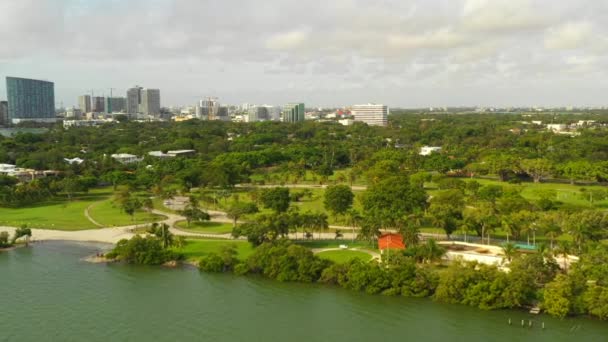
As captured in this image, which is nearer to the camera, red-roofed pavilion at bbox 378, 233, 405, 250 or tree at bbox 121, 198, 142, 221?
red-roofed pavilion at bbox 378, 233, 405, 250

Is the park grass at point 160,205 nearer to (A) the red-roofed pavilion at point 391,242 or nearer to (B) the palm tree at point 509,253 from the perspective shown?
(A) the red-roofed pavilion at point 391,242

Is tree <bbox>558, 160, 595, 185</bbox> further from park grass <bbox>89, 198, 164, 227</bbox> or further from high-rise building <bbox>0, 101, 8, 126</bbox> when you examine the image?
high-rise building <bbox>0, 101, 8, 126</bbox>

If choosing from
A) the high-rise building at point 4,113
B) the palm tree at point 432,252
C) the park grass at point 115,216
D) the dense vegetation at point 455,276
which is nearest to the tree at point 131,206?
the park grass at point 115,216

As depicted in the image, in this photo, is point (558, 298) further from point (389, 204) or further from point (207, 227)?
point (207, 227)

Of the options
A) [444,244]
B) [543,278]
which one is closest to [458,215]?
[444,244]

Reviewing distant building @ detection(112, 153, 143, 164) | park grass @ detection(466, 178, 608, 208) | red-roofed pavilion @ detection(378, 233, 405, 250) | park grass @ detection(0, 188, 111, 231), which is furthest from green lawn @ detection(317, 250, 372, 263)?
distant building @ detection(112, 153, 143, 164)
